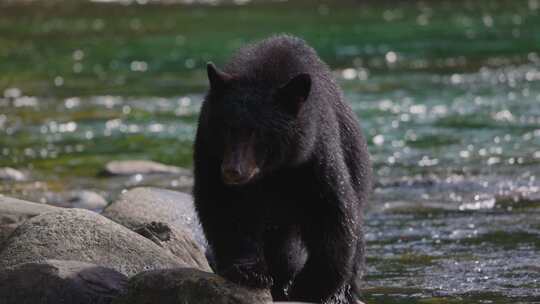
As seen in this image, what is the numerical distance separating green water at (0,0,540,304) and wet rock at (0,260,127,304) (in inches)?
80.6

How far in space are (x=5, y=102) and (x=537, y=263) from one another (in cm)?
1288

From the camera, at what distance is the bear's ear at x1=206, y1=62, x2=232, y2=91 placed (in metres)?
6.61

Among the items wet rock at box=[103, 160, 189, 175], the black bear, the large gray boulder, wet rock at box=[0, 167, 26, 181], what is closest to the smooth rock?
the large gray boulder

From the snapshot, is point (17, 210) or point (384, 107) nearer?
point (17, 210)

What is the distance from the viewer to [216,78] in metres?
6.62

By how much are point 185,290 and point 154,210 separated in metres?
2.59

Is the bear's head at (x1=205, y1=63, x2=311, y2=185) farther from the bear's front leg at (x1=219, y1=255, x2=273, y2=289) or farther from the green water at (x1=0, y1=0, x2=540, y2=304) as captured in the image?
Result: the green water at (x1=0, y1=0, x2=540, y2=304)

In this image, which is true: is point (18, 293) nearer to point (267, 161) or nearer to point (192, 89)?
point (267, 161)

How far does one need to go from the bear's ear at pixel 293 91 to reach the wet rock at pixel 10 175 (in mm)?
7530

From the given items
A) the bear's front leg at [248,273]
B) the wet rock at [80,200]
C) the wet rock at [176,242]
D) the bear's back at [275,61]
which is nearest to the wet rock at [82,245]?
the wet rock at [176,242]

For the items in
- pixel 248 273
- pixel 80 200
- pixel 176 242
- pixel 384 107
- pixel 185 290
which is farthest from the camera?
pixel 384 107

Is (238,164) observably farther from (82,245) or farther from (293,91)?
(82,245)

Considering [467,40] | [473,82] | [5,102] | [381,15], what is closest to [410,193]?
[473,82]

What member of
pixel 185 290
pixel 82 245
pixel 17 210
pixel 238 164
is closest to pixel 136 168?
pixel 17 210
